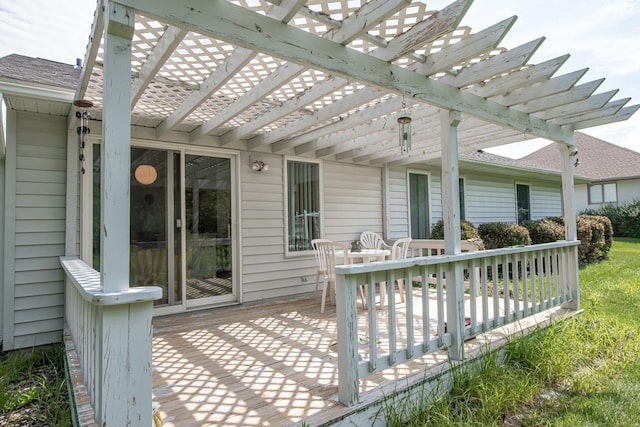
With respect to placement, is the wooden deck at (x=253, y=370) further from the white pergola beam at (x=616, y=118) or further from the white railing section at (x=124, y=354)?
the white pergola beam at (x=616, y=118)

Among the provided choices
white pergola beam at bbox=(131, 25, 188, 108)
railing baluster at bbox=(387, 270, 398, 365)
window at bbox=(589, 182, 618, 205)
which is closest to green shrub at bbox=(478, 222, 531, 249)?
railing baluster at bbox=(387, 270, 398, 365)

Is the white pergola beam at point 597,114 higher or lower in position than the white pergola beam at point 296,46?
higher

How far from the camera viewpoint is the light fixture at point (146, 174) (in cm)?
431

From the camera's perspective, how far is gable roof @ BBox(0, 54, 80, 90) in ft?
10.4

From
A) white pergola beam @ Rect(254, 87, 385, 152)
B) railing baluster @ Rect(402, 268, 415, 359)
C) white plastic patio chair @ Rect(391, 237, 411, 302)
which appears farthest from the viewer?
white plastic patio chair @ Rect(391, 237, 411, 302)

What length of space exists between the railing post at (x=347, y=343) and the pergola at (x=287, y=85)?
0.05 meters

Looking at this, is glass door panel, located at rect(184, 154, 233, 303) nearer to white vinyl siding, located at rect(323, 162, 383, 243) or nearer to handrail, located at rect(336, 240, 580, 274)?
white vinyl siding, located at rect(323, 162, 383, 243)

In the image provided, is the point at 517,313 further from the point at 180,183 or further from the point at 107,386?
the point at 180,183

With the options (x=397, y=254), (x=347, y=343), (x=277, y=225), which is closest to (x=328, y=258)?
(x=397, y=254)

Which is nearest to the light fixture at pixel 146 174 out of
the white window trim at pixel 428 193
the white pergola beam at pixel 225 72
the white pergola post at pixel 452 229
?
the white pergola beam at pixel 225 72

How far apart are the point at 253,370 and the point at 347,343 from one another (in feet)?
3.42

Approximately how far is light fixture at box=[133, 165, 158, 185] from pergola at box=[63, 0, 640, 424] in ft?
1.23

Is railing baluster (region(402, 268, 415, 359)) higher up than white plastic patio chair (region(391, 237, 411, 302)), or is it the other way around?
white plastic patio chair (region(391, 237, 411, 302))

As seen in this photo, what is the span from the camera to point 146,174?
172 inches
